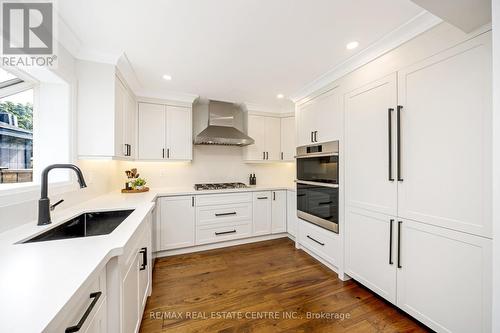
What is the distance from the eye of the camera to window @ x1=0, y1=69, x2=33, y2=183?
1338 millimetres

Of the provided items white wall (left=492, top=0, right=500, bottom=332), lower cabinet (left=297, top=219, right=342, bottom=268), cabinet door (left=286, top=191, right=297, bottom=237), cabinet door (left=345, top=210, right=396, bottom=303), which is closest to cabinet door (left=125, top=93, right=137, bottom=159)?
cabinet door (left=286, top=191, right=297, bottom=237)

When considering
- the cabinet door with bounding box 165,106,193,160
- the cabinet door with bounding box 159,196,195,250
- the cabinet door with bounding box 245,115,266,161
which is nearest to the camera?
the cabinet door with bounding box 159,196,195,250

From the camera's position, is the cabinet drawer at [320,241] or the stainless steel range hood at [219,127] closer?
the cabinet drawer at [320,241]

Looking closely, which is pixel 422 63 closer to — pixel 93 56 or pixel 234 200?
pixel 234 200

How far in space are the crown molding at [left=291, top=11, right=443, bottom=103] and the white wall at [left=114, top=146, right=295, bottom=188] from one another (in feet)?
6.08

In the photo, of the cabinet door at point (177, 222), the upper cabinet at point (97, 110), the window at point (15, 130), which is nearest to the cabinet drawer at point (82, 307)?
the window at point (15, 130)

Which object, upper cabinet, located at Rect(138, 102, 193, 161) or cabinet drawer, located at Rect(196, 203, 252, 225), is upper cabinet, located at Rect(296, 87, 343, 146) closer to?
cabinet drawer, located at Rect(196, 203, 252, 225)

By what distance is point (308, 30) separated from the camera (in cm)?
159

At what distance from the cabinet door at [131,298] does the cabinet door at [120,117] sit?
125cm

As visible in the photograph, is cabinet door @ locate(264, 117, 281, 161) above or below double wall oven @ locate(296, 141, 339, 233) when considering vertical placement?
above

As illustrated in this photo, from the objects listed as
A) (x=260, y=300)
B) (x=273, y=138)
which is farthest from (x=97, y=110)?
(x=273, y=138)

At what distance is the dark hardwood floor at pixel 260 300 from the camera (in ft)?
5.12

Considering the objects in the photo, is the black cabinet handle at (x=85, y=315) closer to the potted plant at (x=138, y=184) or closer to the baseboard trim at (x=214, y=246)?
the baseboard trim at (x=214, y=246)

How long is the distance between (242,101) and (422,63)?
2429 mm
